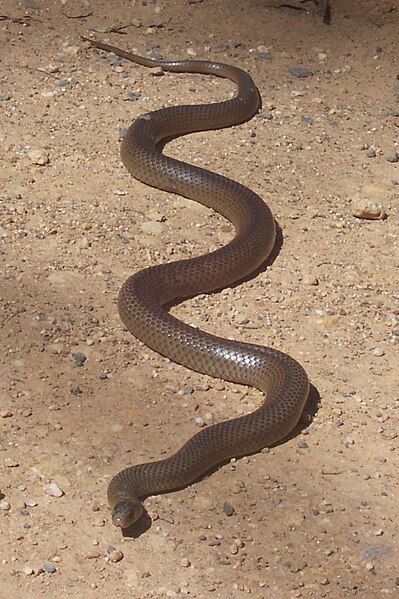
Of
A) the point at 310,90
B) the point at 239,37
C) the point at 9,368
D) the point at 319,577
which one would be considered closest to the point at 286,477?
the point at 319,577

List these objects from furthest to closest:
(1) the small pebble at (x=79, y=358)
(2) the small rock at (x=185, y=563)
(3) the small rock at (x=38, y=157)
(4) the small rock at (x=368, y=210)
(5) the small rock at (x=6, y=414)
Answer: (3) the small rock at (x=38, y=157) < (4) the small rock at (x=368, y=210) < (1) the small pebble at (x=79, y=358) < (5) the small rock at (x=6, y=414) < (2) the small rock at (x=185, y=563)

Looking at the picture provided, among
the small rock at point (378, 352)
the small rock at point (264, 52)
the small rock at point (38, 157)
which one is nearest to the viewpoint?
the small rock at point (378, 352)

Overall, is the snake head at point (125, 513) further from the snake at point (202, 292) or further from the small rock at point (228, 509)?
the small rock at point (228, 509)

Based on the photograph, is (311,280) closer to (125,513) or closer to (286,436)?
(286,436)

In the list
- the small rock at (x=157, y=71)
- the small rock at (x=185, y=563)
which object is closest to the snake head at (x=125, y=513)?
the small rock at (x=185, y=563)

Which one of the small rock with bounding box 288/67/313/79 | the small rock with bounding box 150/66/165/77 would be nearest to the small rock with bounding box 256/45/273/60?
the small rock with bounding box 288/67/313/79

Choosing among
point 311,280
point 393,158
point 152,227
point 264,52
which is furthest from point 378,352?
point 264,52

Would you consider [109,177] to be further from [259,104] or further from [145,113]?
[259,104]
